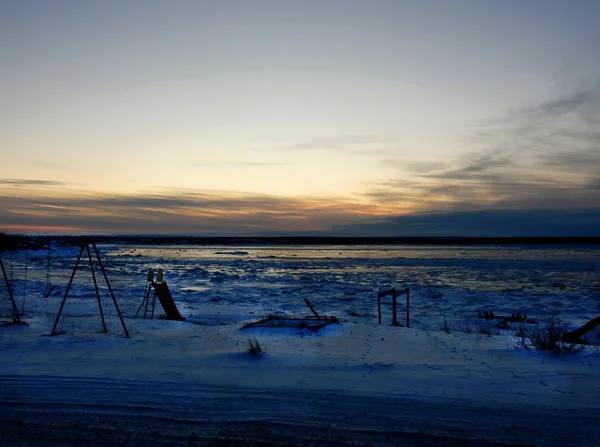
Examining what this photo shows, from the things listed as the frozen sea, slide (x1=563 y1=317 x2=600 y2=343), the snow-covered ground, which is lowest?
the frozen sea

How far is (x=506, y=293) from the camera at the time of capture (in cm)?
2402

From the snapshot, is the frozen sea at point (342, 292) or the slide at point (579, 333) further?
the frozen sea at point (342, 292)

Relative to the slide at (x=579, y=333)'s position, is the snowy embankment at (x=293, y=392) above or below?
below

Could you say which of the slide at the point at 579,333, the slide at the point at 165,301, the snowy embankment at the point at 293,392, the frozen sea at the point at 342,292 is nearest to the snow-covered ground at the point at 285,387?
the snowy embankment at the point at 293,392

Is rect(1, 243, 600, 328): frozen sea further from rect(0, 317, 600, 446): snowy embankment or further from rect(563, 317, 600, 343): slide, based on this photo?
rect(0, 317, 600, 446): snowy embankment

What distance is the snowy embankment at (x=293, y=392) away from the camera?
5195 mm

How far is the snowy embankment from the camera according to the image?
520 cm

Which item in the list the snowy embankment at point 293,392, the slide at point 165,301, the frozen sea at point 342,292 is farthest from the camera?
the frozen sea at point 342,292

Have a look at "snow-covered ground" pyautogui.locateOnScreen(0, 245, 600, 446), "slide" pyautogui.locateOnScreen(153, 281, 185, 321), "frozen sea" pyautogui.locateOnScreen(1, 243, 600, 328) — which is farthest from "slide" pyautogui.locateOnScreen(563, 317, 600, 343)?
"slide" pyautogui.locateOnScreen(153, 281, 185, 321)

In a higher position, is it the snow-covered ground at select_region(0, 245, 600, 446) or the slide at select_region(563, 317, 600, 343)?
the slide at select_region(563, 317, 600, 343)

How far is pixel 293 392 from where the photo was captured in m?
6.67

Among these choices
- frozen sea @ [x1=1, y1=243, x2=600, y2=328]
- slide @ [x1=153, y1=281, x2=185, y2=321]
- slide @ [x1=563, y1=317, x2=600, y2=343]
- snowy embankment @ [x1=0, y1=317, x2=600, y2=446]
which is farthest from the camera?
frozen sea @ [x1=1, y1=243, x2=600, y2=328]

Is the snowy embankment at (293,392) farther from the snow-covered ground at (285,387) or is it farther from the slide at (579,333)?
the slide at (579,333)

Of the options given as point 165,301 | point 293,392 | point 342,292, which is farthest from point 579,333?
point 342,292
